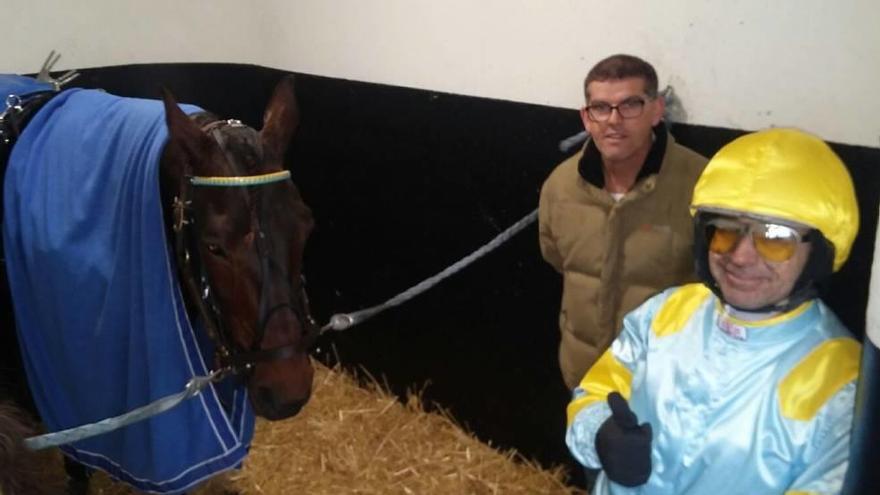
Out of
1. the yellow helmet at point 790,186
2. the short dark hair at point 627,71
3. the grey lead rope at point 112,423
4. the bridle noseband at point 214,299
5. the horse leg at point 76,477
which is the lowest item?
the horse leg at point 76,477

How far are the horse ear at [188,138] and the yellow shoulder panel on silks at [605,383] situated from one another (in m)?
0.64

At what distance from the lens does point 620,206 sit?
4.33 feet

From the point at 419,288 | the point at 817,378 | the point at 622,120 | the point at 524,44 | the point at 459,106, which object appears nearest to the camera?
the point at 817,378

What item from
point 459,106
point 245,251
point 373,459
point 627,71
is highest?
point 627,71

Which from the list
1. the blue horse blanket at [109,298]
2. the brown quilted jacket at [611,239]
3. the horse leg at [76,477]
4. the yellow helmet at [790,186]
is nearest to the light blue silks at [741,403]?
the yellow helmet at [790,186]

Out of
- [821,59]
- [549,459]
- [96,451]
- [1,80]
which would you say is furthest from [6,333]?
[821,59]

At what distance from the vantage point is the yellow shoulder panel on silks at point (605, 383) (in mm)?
1055

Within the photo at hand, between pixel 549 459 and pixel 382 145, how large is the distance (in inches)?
38.4

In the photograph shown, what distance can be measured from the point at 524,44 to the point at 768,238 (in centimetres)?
94

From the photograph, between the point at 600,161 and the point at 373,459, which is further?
the point at 373,459

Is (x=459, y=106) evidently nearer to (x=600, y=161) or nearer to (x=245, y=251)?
(x=600, y=161)

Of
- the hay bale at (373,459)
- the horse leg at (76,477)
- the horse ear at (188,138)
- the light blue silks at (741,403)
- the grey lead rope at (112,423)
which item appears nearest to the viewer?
the light blue silks at (741,403)

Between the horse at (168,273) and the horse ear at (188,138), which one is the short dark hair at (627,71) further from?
the horse ear at (188,138)

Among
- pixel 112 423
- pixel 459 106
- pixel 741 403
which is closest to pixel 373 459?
pixel 459 106
